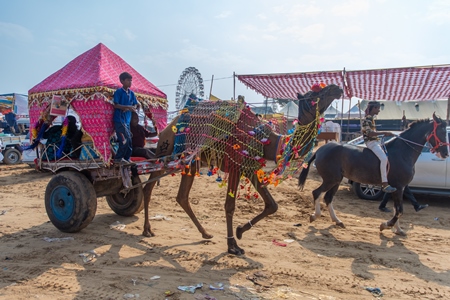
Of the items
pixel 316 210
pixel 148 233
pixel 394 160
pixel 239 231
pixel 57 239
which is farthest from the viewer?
pixel 316 210

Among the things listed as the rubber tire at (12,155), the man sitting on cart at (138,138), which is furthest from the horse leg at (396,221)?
the rubber tire at (12,155)

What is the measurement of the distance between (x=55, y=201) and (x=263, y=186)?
136 inches

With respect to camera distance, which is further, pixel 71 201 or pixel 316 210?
pixel 316 210

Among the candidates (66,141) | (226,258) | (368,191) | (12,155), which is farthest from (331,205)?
(12,155)

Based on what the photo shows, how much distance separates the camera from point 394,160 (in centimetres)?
656

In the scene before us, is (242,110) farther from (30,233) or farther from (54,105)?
(30,233)

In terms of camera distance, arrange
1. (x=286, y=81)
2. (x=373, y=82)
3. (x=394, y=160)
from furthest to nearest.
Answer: (x=286, y=81) < (x=373, y=82) < (x=394, y=160)

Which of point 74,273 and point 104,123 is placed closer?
point 74,273

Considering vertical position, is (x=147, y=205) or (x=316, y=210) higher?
(x=147, y=205)

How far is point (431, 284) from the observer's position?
418 centimetres

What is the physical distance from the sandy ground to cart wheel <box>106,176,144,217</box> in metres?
0.17

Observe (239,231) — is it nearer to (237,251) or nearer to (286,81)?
(237,251)

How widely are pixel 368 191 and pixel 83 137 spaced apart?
679 cm

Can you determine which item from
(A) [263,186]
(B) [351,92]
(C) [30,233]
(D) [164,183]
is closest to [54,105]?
(C) [30,233]
